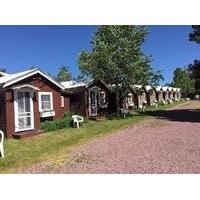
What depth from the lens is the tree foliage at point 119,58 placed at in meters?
28.7

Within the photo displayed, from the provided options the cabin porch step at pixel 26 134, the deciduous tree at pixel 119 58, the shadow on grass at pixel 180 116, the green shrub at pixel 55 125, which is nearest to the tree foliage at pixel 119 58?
the deciduous tree at pixel 119 58

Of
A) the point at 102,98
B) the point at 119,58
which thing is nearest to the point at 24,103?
the point at 119,58

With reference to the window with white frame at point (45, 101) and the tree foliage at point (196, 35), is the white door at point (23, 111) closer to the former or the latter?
the window with white frame at point (45, 101)

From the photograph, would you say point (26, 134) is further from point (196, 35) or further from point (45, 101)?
point (196, 35)

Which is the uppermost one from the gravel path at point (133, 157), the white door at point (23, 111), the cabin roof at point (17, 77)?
the cabin roof at point (17, 77)

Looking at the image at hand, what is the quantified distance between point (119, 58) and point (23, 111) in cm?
1243

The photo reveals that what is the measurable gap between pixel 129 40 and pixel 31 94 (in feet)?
43.6

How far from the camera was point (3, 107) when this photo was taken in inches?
712

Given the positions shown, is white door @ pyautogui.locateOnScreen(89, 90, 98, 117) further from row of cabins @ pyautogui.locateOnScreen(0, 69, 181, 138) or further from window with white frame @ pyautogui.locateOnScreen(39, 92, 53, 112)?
window with white frame @ pyautogui.locateOnScreen(39, 92, 53, 112)

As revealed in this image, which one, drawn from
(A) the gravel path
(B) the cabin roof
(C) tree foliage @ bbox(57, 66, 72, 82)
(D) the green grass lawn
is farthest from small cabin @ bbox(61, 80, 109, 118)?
(C) tree foliage @ bbox(57, 66, 72, 82)

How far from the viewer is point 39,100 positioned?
21734 mm
